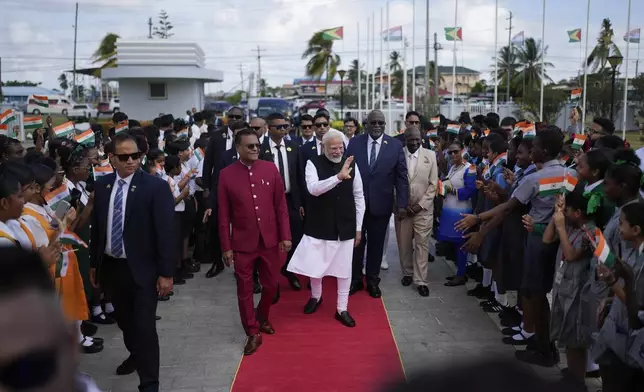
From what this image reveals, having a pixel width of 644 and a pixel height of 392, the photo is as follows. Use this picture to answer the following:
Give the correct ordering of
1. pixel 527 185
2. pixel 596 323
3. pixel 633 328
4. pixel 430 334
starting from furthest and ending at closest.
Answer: pixel 430 334
pixel 527 185
pixel 596 323
pixel 633 328

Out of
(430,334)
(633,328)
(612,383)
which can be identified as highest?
(633,328)

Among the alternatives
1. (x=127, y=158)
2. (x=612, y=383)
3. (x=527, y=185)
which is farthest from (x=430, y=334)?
(x=127, y=158)

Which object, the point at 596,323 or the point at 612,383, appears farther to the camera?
the point at 596,323

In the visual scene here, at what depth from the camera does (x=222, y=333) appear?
259 inches

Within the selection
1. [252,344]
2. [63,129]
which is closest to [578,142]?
[252,344]

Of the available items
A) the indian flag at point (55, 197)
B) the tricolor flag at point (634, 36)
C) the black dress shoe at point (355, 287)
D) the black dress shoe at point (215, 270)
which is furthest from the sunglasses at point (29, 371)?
the tricolor flag at point (634, 36)

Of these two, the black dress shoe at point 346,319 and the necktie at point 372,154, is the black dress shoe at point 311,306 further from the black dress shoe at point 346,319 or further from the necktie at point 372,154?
the necktie at point 372,154

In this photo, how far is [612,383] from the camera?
4.12 metres

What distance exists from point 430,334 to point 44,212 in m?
3.75

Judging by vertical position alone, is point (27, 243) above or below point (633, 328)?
above

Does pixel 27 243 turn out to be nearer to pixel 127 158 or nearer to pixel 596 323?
pixel 127 158

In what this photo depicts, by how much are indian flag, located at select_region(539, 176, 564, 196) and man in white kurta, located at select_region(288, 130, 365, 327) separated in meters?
2.10

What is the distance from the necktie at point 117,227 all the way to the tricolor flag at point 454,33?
2602cm

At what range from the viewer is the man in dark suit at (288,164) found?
780 centimetres
